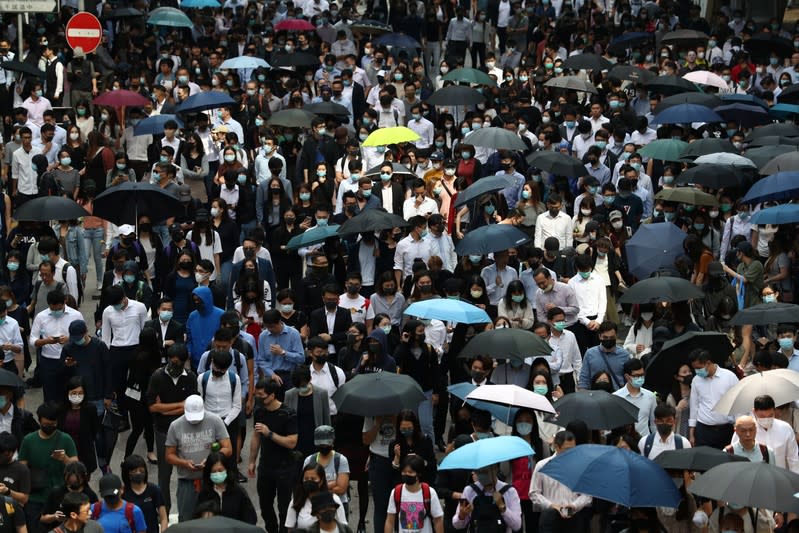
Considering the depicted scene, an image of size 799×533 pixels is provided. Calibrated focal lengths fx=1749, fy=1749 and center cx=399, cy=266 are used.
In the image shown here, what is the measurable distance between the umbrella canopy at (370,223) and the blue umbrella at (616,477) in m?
6.58

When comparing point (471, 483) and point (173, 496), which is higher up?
point (471, 483)

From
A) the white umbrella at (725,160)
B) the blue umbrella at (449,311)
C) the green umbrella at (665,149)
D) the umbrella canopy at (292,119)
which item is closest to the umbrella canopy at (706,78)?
the green umbrella at (665,149)

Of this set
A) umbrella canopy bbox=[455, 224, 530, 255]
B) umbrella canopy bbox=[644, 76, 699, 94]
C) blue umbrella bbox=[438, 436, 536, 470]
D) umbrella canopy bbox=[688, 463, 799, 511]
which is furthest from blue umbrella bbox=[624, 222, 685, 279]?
umbrella canopy bbox=[644, 76, 699, 94]

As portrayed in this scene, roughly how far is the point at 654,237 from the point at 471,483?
665 cm

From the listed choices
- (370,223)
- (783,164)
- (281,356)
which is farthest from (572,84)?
(281,356)

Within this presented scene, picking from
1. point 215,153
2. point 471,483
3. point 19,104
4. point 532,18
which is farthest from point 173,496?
point 532,18

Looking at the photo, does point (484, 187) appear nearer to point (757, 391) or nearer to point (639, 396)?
point (639, 396)

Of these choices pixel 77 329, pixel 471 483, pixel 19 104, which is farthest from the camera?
pixel 19 104

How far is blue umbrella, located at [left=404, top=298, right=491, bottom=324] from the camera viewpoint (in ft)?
54.0

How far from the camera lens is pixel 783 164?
825 inches

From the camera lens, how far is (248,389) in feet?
53.5

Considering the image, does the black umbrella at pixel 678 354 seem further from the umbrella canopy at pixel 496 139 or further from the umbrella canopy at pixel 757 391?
the umbrella canopy at pixel 496 139

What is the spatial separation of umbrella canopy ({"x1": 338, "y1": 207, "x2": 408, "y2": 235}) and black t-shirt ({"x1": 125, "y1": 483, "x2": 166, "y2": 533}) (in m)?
→ 5.97

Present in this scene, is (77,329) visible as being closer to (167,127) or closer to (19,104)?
(167,127)
